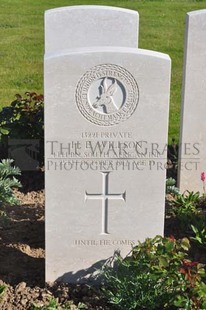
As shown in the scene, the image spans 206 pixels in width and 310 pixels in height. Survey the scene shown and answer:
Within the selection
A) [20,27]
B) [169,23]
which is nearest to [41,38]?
[20,27]

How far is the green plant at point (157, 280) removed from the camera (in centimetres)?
392

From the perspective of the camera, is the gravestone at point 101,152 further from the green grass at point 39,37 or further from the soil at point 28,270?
the green grass at point 39,37

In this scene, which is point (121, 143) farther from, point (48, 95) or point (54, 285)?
point (54, 285)

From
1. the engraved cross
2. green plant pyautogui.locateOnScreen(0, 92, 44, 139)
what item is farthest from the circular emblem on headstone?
green plant pyautogui.locateOnScreen(0, 92, 44, 139)

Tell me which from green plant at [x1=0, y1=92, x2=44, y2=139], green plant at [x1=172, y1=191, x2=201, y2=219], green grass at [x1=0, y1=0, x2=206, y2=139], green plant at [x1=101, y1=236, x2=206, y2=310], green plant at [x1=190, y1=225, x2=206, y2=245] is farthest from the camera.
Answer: green grass at [x1=0, y1=0, x2=206, y2=139]

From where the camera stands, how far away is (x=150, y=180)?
168 inches

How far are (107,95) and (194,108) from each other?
5.78ft

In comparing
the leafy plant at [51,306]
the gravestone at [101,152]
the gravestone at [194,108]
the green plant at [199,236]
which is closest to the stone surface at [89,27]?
the gravestone at [194,108]

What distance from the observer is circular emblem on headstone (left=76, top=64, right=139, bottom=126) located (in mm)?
4027

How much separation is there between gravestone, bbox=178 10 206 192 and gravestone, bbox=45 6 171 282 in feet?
4.88

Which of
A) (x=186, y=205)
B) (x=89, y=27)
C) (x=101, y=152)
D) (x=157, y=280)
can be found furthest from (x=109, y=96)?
(x=89, y=27)

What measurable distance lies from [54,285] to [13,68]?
238 inches

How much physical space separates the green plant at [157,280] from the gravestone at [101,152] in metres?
0.28

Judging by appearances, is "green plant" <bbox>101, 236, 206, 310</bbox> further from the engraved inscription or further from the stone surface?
the stone surface
